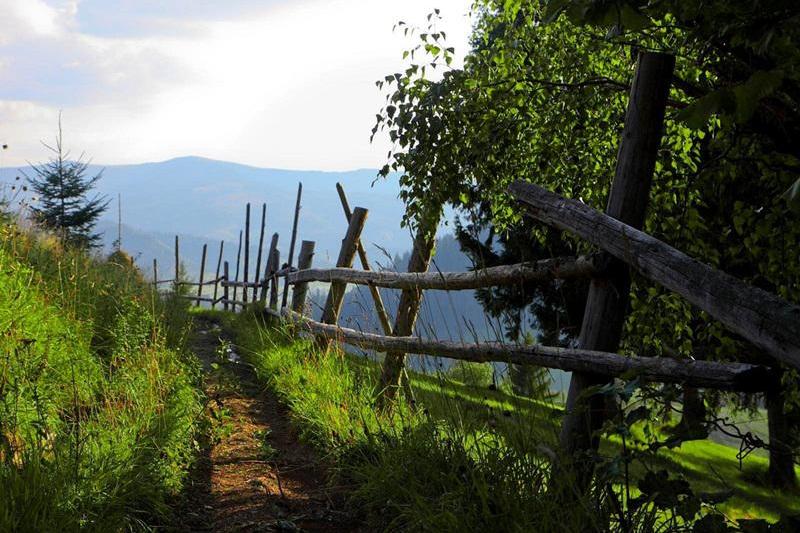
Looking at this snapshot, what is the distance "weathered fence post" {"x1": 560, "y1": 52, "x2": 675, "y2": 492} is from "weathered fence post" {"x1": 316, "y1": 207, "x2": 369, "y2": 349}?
4303 mm

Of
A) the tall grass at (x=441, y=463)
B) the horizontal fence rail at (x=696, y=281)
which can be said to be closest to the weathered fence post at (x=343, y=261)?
the tall grass at (x=441, y=463)

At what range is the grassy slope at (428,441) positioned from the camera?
260cm

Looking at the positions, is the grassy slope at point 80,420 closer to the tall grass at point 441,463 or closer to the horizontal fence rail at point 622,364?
the tall grass at point 441,463

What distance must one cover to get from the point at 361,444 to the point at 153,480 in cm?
117

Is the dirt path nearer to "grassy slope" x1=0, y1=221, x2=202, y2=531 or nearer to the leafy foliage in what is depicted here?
"grassy slope" x1=0, y1=221, x2=202, y2=531

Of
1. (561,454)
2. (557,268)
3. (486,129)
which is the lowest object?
(561,454)

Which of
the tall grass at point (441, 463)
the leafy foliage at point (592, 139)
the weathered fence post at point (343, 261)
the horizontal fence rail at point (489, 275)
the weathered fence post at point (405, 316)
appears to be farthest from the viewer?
the weathered fence post at point (343, 261)

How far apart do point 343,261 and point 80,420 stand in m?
4.72

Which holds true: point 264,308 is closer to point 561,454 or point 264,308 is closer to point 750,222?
point 750,222

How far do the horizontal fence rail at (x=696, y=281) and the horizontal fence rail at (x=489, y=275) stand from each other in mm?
171

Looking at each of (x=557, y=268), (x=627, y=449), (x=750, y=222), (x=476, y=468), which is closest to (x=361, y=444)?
(x=476, y=468)

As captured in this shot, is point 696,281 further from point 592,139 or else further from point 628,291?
point 592,139

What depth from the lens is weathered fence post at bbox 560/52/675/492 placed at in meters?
2.88

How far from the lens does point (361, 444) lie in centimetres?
390
